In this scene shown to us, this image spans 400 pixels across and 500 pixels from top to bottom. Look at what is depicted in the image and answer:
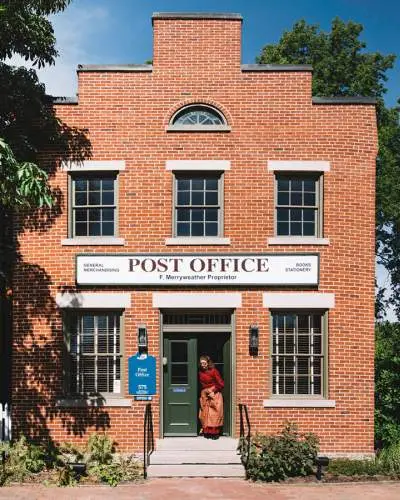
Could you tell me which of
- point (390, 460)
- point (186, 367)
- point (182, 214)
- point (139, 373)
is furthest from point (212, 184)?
point (390, 460)

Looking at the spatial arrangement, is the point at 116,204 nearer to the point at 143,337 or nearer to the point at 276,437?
the point at 143,337

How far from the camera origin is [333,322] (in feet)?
46.0

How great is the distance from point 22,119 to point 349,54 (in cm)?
1905

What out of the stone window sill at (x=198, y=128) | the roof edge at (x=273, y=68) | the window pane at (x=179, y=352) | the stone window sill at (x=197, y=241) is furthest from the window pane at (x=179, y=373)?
the roof edge at (x=273, y=68)

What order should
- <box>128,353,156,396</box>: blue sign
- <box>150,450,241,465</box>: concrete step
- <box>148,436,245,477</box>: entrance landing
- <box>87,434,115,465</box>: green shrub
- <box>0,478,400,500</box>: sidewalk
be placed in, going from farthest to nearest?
<box>128,353,156,396</box>: blue sign, <box>87,434,115,465</box>: green shrub, <box>150,450,241,465</box>: concrete step, <box>148,436,245,477</box>: entrance landing, <box>0,478,400,500</box>: sidewalk

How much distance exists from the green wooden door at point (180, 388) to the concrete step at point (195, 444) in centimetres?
29

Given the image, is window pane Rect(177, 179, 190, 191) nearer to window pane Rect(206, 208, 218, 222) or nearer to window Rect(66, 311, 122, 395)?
window pane Rect(206, 208, 218, 222)

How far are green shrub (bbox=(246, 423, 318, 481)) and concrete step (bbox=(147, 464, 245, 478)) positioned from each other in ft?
0.87

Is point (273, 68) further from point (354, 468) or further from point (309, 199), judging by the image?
point (354, 468)

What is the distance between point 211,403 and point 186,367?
92 centimetres

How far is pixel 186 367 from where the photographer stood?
14.3 metres

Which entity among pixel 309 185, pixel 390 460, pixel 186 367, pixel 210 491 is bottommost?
pixel 210 491

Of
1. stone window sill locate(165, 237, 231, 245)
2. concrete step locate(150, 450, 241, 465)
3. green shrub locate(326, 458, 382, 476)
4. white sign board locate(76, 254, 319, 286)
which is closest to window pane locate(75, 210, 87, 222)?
white sign board locate(76, 254, 319, 286)

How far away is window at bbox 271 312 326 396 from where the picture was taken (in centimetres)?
1410
